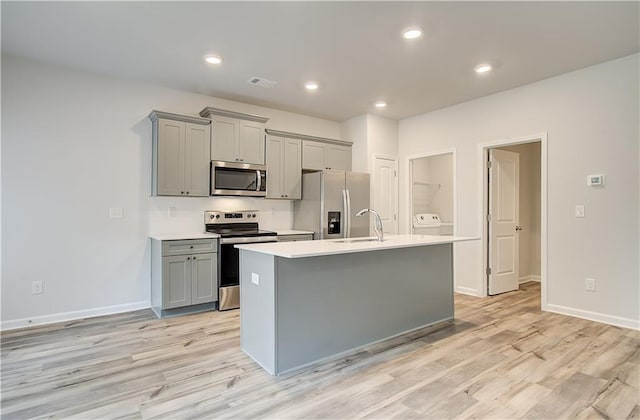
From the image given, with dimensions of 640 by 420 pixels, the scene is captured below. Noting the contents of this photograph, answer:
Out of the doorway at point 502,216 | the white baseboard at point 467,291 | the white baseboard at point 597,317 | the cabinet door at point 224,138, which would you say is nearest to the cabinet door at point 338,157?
the cabinet door at point 224,138

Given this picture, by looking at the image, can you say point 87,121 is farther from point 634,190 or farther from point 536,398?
point 634,190

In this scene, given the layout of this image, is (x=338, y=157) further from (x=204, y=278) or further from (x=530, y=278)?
(x=530, y=278)

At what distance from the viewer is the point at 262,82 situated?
13.2ft

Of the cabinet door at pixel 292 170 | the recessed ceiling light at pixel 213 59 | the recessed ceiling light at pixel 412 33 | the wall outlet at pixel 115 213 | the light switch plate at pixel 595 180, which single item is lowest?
the wall outlet at pixel 115 213

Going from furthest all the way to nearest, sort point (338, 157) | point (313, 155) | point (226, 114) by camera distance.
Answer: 1. point (338, 157)
2. point (313, 155)
3. point (226, 114)

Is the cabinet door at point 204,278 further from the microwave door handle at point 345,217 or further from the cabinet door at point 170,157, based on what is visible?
the microwave door handle at point 345,217

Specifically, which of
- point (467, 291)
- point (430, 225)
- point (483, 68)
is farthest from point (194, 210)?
point (430, 225)

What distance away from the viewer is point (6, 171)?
3342 millimetres

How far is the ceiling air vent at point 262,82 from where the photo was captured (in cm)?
392

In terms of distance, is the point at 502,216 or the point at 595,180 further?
the point at 502,216

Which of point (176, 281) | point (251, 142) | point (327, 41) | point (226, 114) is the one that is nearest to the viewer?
point (327, 41)

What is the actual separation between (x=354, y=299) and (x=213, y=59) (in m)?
2.64

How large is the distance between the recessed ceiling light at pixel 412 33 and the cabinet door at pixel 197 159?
2.47 m

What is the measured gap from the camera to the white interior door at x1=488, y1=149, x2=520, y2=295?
4.69 m
